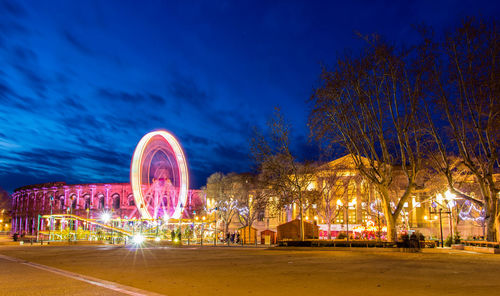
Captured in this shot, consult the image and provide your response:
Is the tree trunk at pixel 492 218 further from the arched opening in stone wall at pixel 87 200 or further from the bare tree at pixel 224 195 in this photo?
the arched opening in stone wall at pixel 87 200

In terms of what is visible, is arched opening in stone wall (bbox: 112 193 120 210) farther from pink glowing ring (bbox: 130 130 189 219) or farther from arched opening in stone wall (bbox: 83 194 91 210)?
pink glowing ring (bbox: 130 130 189 219)

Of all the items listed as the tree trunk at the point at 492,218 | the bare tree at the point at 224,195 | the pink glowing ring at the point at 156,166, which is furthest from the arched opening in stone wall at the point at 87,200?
the tree trunk at the point at 492,218

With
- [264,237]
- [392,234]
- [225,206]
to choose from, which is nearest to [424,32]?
[392,234]

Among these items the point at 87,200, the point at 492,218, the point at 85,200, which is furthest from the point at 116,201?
the point at 492,218

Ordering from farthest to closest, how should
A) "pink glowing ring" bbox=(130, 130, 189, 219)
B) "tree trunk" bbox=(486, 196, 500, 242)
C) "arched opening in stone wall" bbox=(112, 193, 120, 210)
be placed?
"arched opening in stone wall" bbox=(112, 193, 120, 210)
"pink glowing ring" bbox=(130, 130, 189, 219)
"tree trunk" bbox=(486, 196, 500, 242)

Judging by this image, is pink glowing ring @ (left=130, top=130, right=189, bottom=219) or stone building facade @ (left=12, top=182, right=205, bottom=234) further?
stone building facade @ (left=12, top=182, right=205, bottom=234)

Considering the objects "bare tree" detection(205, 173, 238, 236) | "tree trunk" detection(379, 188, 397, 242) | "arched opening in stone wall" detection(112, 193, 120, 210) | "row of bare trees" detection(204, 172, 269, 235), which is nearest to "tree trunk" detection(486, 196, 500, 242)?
"tree trunk" detection(379, 188, 397, 242)

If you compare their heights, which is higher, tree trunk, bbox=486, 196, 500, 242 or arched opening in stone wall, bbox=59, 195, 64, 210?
arched opening in stone wall, bbox=59, 195, 64, 210

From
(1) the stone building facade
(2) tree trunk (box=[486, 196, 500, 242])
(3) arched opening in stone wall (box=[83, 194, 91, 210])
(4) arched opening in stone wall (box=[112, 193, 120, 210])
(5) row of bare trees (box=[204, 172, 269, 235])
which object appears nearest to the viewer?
(2) tree trunk (box=[486, 196, 500, 242])

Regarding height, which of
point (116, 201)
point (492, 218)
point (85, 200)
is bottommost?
point (492, 218)

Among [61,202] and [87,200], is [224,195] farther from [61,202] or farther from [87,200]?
[61,202]

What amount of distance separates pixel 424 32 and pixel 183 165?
32881 millimetres

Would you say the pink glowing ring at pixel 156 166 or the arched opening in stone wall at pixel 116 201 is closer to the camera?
the pink glowing ring at pixel 156 166

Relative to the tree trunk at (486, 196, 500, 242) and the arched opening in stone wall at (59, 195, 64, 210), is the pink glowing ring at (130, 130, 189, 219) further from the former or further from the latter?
the arched opening in stone wall at (59, 195, 64, 210)
